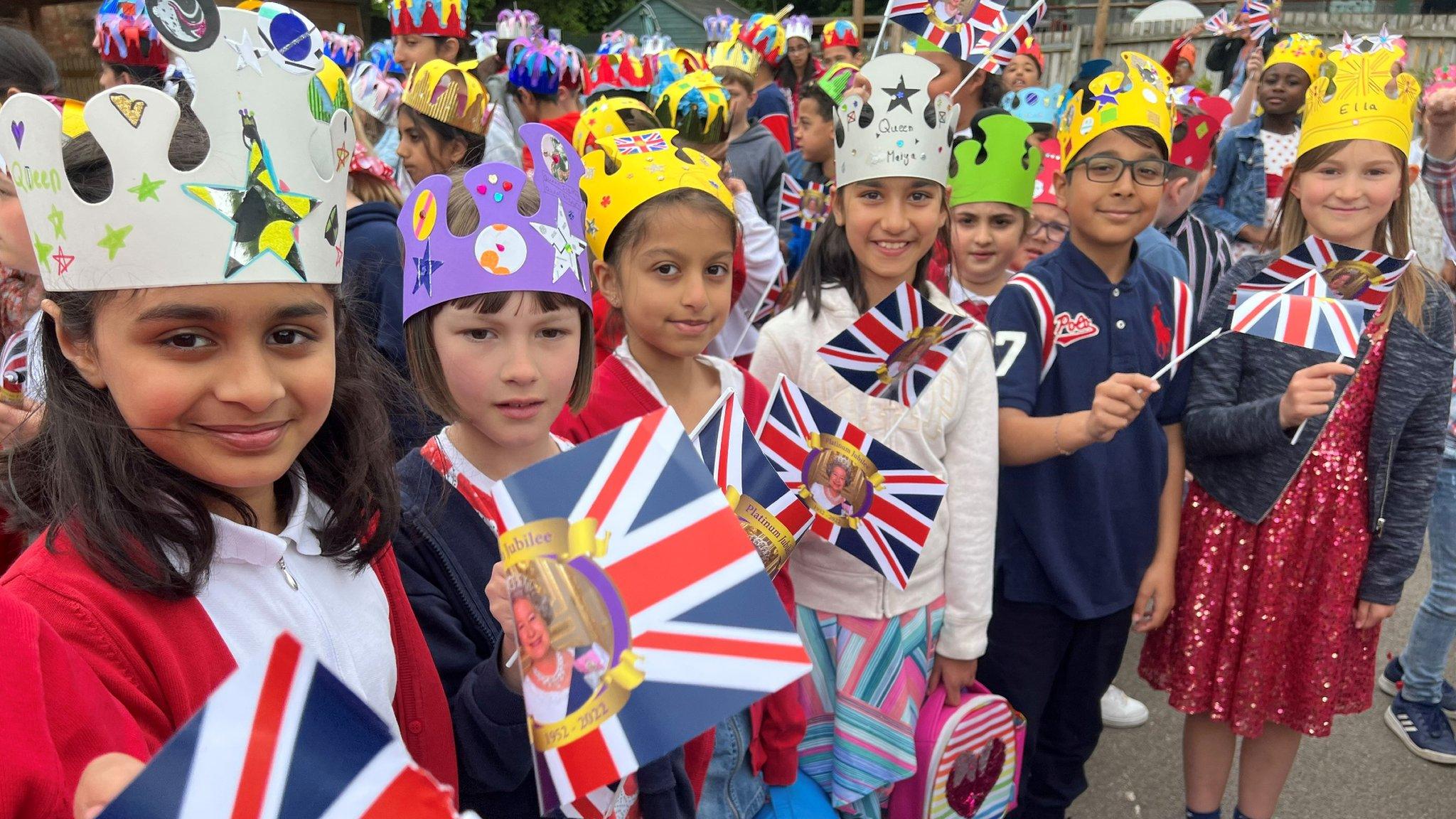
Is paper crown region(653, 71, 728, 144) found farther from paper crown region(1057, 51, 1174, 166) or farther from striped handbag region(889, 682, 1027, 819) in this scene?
striped handbag region(889, 682, 1027, 819)

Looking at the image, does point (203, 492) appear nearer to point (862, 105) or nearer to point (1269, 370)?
point (862, 105)

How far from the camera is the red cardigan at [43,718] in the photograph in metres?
0.93

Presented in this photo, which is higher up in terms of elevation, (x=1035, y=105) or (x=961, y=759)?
(x=1035, y=105)

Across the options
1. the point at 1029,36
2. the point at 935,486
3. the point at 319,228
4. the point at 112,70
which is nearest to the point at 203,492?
the point at 319,228

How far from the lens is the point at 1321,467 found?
2.62 m

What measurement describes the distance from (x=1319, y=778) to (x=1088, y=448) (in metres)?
1.63

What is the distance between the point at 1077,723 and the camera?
112 inches

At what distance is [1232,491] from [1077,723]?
75cm

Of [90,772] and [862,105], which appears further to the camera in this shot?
[862,105]

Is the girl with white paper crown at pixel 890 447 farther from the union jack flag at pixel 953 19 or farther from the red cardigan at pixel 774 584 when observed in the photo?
the union jack flag at pixel 953 19

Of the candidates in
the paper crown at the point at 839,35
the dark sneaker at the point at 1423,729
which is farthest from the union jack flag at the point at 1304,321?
the paper crown at the point at 839,35

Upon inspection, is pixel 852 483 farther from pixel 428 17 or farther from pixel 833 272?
pixel 428 17

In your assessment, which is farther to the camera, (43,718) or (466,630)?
(466,630)

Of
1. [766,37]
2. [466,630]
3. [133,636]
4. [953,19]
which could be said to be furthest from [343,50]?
[133,636]
